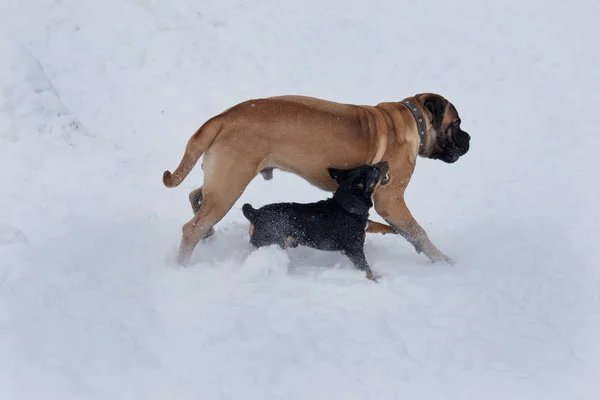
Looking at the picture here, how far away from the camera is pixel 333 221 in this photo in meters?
4.93

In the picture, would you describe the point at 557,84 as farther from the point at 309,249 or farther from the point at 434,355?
the point at 434,355

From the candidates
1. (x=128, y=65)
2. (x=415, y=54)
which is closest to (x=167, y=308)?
(x=128, y=65)

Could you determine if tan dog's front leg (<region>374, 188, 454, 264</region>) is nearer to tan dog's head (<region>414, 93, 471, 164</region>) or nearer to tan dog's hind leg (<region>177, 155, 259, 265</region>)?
tan dog's head (<region>414, 93, 471, 164</region>)

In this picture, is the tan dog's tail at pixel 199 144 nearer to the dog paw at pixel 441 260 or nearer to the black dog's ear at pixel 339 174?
the black dog's ear at pixel 339 174

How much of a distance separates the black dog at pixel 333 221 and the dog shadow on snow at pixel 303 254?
0.12m

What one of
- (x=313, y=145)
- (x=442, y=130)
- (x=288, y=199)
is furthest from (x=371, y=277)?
(x=288, y=199)

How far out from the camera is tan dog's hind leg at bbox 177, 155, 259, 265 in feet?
15.6

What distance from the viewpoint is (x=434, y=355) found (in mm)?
3889

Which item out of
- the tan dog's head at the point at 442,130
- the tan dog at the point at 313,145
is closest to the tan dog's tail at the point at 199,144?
the tan dog at the point at 313,145

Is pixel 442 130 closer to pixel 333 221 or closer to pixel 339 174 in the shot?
pixel 339 174

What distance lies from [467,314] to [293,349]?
4.23 feet

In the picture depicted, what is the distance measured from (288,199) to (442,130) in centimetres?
200

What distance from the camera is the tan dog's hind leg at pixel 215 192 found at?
15.6 feet

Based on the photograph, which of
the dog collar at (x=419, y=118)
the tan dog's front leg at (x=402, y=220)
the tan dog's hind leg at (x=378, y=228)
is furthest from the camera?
the tan dog's hind leg at (x=378, y=228)
